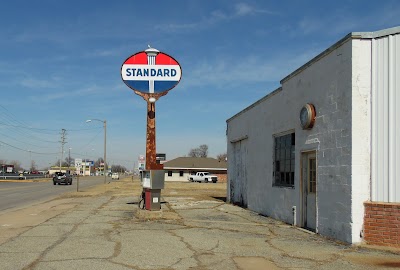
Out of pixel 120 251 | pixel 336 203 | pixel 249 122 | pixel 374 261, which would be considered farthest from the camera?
pixel 249 122

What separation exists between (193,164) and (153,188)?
7047cm

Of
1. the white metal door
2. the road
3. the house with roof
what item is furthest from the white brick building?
the house with roof

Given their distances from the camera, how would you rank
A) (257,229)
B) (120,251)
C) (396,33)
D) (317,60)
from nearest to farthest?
1. (120,251)
2. (396,33)
3. (317,60)
4. (257,229)

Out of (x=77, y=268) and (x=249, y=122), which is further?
(x=249, y=122)

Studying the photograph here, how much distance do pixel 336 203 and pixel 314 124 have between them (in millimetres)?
2474

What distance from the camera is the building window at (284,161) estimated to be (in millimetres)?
14284

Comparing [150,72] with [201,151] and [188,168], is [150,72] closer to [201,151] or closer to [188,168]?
[188,168]

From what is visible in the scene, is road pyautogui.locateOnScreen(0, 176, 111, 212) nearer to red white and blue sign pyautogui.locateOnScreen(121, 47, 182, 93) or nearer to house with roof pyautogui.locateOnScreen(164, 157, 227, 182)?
red white and blue sign pyautogui.locateOnScreen(121, 47, 182, 93)

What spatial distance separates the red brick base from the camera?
927cm

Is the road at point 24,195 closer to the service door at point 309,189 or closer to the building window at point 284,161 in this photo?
the building window at point 284,161

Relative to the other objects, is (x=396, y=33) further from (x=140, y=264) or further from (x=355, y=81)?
(x=140, y=264)

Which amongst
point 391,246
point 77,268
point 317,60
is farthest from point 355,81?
point 77,268

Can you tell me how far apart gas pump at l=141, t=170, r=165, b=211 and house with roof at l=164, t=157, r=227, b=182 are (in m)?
66.7

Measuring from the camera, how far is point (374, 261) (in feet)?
27.0
